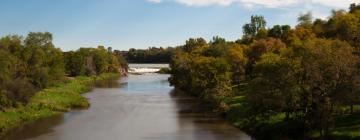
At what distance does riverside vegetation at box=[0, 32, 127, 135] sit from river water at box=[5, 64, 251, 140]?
9.38 feet

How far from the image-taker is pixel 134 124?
5828cm

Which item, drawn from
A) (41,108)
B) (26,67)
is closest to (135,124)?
(41,108)

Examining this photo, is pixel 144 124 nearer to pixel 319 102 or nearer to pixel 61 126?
pixel 61 126

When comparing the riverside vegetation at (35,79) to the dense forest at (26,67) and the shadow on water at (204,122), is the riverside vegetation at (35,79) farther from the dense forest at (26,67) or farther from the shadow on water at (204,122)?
the shadow on water at (204,122)

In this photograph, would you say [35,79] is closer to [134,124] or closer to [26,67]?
[26,67]

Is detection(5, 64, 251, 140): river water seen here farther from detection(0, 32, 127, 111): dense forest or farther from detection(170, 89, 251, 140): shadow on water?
detection(0, 32, 127, 111): dense forest

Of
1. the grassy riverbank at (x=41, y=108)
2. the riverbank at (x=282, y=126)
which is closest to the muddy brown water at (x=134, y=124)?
the riverbank at (x=282, y=126)

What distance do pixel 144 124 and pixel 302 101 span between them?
2181 centimetres

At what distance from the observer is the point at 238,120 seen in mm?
57688

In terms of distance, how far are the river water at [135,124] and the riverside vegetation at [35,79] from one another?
286cm

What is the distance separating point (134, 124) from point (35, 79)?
36105 mm

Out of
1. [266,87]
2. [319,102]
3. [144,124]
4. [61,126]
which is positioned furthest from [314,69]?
[61,126]

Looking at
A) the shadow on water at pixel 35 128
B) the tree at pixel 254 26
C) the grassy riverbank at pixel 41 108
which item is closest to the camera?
the shadow on water at pixel 35 128

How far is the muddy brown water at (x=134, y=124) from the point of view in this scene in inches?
1998
